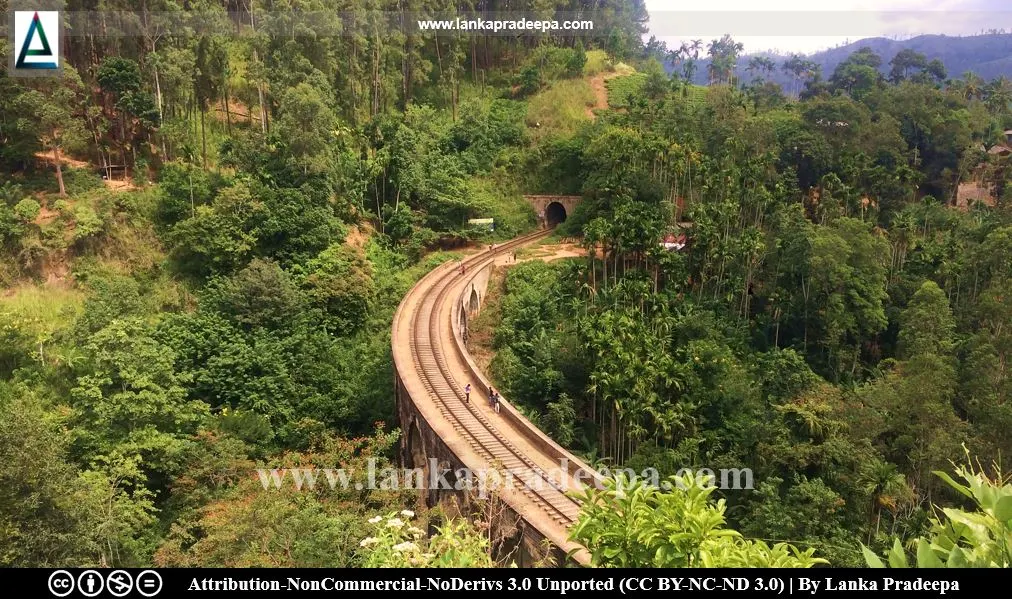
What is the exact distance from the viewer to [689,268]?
4188 cm

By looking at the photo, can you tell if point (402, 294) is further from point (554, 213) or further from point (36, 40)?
point (36, 40)

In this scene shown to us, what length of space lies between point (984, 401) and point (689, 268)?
17697 mm

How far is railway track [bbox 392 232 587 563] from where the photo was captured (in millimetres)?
19219

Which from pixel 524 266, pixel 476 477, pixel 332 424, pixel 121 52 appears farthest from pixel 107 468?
pixel 121 52
